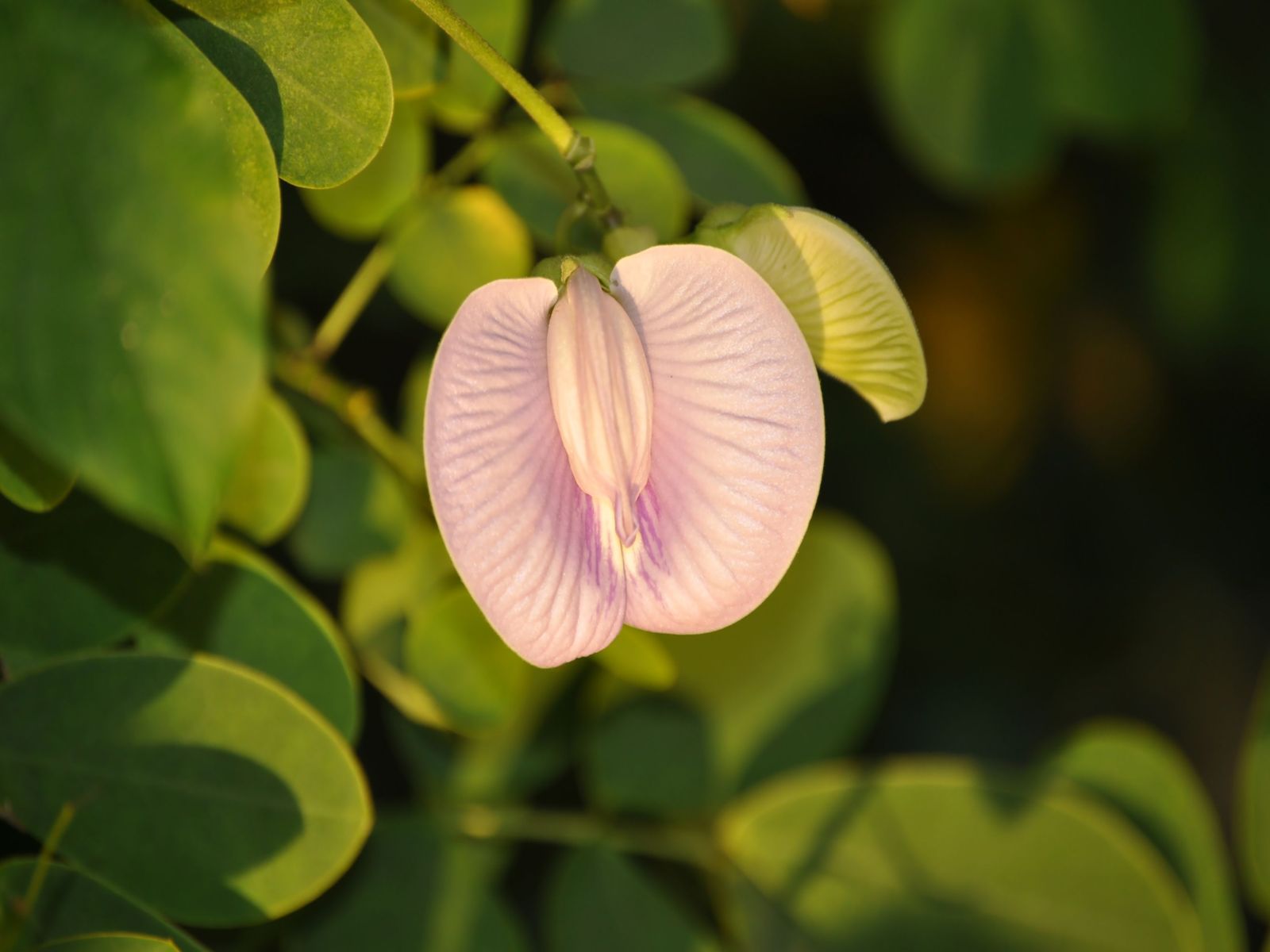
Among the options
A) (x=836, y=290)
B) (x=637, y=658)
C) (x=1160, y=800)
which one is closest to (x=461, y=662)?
(x=637, y=658)

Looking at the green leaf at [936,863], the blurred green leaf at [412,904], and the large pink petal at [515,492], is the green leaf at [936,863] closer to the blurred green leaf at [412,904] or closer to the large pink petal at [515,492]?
the blurred green leaf at [412,904]

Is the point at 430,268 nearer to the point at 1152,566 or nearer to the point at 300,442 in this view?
the point at 300,442

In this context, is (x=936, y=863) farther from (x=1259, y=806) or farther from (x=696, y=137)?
(x=696, y=137)

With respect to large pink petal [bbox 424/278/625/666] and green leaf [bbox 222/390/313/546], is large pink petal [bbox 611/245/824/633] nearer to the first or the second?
large pink petal [bbox 424/278/625/666]

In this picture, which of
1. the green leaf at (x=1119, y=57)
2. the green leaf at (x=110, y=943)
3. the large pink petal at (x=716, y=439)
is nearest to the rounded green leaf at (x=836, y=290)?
the large pink petal at (x=716, y=439)

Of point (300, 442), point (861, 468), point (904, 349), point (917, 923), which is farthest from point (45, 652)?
point (861, 468)
